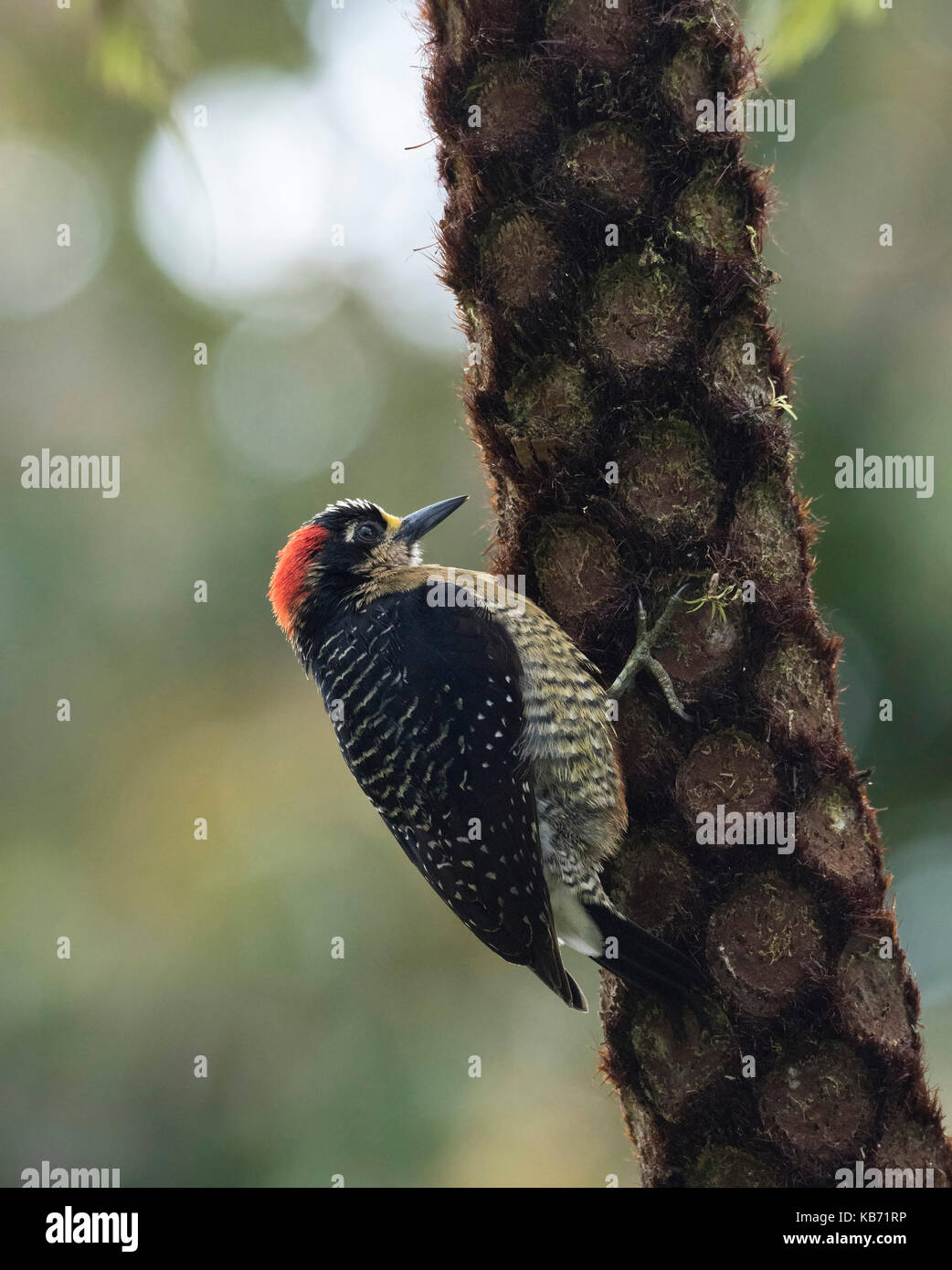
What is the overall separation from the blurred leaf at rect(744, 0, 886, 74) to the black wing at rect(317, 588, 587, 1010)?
1.84m

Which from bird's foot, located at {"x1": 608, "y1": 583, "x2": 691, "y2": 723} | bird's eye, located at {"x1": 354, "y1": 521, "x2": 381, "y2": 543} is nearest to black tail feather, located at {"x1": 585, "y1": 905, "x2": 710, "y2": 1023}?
bird's foot, located at {"x1": 608, "y1": 583, "x2": 691, "y2": 723}

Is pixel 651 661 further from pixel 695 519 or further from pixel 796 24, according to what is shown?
pixel 796 24

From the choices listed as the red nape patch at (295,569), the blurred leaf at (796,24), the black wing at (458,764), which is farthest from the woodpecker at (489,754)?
the blurred leaf at (796,24)

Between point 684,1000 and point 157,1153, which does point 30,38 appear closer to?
point 157,1153

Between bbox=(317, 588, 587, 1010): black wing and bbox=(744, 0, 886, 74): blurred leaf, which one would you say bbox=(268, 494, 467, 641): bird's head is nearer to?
bbox=(317, 588, 587, 1010): black wing

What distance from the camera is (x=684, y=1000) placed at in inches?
95.1

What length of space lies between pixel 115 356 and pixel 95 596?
1.97 meters

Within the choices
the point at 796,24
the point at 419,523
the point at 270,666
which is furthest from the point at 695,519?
the point at 270,666

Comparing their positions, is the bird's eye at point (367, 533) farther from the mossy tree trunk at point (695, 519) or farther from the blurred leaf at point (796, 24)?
the blurred leaf at point (796, 24)

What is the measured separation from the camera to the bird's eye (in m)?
3.86

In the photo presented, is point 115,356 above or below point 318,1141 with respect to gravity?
above

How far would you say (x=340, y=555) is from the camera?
3.79m

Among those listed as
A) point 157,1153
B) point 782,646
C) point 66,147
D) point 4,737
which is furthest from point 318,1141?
point 66,147

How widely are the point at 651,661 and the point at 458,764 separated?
0.82 meters
